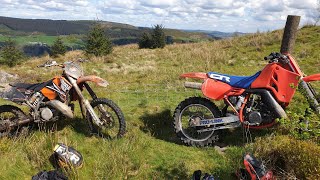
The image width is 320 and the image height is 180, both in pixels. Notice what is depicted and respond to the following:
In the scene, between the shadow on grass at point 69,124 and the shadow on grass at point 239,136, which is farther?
the shadow on grass at point 69,124

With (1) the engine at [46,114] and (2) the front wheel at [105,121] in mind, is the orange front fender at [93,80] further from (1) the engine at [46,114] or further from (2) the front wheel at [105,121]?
(1) the engine at [46,114]

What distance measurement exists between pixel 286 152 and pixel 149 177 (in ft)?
6.62

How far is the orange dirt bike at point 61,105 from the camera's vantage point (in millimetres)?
5758

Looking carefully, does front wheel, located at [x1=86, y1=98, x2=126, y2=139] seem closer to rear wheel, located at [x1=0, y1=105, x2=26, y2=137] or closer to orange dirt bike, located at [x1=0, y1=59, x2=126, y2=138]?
orange dirt bike, located at [x1=0, y1=59, x2=126, y2=138]

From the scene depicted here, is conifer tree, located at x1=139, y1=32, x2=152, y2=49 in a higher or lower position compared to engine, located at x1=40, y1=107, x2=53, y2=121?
lower

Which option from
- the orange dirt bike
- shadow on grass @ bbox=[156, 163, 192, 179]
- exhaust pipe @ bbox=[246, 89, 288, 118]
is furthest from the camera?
the orange dirt bike

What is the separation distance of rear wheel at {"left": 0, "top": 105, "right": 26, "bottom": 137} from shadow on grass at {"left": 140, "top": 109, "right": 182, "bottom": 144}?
2.32 m

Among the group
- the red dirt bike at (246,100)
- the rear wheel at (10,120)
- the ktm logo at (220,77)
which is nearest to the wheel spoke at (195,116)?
the red dirt bike at (246,100)

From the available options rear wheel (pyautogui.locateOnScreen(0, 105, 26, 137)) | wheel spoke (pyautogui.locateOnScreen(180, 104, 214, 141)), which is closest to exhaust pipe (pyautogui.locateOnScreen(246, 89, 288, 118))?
wheel spoke (pyautogui.locateOnScreen(180, 104, 214, 141))

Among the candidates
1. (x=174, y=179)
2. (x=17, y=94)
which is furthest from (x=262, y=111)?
(x=17, y=94)

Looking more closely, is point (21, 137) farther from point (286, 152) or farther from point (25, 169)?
point (286, 152)

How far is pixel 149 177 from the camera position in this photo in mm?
4863

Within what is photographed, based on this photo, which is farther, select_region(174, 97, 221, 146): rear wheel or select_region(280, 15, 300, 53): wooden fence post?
select_region(280, 15, 300, 53): wooden fence post

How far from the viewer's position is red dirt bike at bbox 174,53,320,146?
543cm
